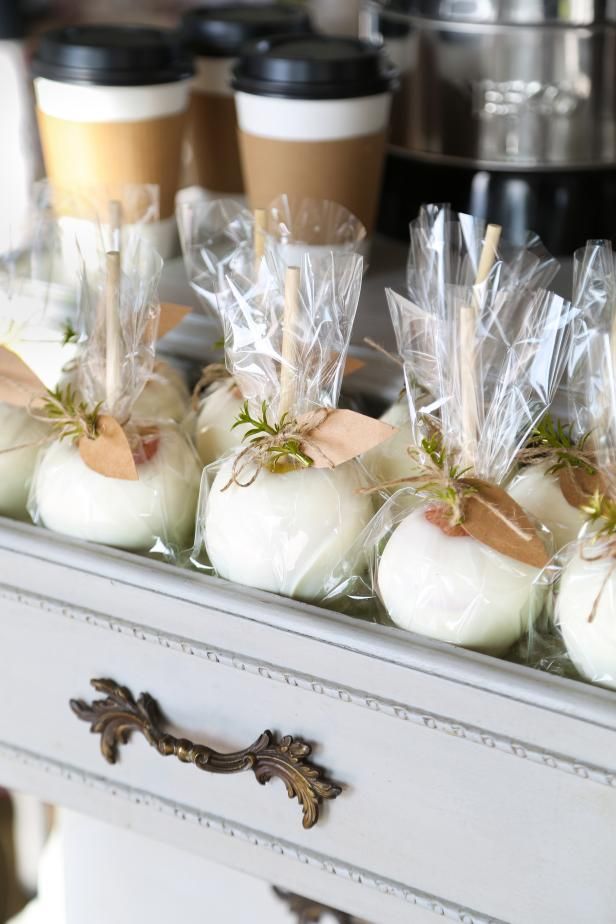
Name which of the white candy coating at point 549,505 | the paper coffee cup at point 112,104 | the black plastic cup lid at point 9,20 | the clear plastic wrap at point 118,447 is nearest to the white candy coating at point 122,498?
the clear plastic wrap at point 118,447

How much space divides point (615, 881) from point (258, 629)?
231 mm

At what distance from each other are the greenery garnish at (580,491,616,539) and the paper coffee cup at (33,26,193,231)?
1.70 ft

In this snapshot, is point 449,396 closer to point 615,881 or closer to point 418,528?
point 418,528

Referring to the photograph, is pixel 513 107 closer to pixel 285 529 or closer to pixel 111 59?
pixel 111 59

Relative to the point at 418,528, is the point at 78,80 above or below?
above

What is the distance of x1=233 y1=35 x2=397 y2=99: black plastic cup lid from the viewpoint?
87 cm

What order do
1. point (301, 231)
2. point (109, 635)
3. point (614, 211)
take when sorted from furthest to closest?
point (614, 211) < point (301, 231) < point (109, 635)

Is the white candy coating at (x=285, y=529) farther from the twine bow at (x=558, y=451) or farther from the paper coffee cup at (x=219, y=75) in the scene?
the paper coffee cup at (x=219, y=75)

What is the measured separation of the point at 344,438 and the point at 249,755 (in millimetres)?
197

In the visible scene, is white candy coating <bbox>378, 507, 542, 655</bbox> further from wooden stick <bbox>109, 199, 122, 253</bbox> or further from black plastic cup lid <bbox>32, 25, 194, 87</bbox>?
black plastic cup lid <bbox>32, 25, 194, 87</bbox>

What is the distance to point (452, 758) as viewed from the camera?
1.98 ft

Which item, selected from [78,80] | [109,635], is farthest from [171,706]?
[78,80]

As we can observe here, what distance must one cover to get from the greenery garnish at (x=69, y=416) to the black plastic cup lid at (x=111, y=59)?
0.33m

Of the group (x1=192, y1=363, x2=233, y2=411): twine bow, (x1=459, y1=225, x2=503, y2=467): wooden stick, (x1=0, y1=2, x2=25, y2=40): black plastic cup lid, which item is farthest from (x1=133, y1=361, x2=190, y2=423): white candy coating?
(x1=0, y1=2, x2=25, y2=40): black plastic cup lid
